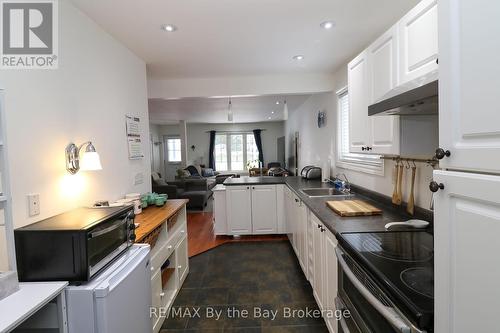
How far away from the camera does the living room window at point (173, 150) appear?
10352mm

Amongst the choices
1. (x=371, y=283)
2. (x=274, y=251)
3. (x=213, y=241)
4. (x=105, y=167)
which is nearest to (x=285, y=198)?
(x=274, y=251)

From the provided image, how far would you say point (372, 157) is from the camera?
99.5 inches

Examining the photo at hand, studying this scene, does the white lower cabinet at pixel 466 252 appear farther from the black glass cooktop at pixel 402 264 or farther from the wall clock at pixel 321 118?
the wall clock at pixel 321 118

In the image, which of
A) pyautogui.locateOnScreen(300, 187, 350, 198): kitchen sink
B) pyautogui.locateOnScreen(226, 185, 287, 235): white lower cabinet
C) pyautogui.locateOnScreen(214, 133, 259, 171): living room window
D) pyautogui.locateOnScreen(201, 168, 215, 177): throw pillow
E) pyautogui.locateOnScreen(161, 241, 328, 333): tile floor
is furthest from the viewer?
pyautogui.locateOnScreen(214, 133, 259, 171): living room window

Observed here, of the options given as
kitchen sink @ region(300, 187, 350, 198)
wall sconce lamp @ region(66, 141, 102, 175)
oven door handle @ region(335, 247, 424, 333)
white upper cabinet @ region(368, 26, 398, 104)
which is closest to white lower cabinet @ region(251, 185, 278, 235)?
kitchen sink @ region(300, 187, 350, 198)

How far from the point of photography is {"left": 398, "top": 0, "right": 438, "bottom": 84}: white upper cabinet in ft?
3.87

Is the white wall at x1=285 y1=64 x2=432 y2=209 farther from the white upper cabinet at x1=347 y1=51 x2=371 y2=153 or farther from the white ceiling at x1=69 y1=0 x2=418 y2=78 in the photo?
the white ceiling at x1=69 y1=0 x2=418 y2=78

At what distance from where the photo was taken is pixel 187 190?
657 centimetres

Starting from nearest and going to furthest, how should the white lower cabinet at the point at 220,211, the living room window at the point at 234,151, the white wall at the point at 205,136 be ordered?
the white lower cabinet at the point at 220,211 < the white wall at the point at 205,136 < the living room window at the point at 234,151

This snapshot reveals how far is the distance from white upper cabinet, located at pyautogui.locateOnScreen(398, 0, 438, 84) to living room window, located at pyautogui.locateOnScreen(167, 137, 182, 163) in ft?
31.7

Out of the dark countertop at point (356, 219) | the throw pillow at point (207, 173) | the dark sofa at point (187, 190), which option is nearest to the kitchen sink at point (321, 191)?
the dark countertop at point (356, 219)

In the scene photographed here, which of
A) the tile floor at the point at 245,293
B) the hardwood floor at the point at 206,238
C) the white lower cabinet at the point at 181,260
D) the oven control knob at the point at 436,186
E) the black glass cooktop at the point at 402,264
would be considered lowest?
the tile floor at the point at 245,293

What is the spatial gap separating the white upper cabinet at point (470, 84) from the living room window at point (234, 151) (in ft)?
31.5

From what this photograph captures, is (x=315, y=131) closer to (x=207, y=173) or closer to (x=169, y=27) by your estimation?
(x=169, y=27)
